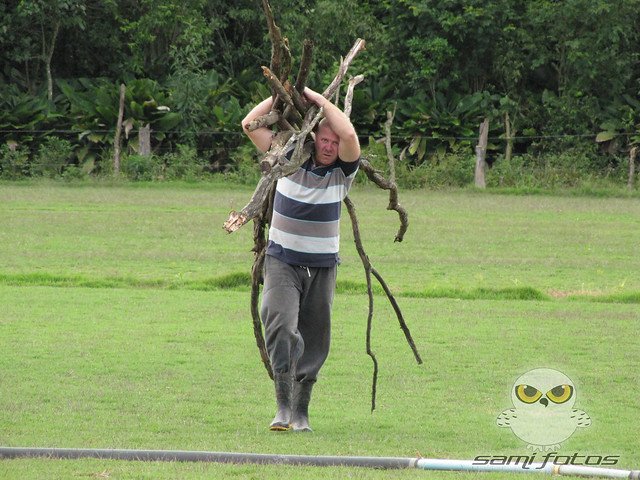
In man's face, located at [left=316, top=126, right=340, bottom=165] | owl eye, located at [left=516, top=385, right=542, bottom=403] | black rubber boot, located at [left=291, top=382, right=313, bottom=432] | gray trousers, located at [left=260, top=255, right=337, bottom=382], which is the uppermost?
man's face, located at [left=316, top=126, right=340, bottom=165]

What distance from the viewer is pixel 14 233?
57.5ft

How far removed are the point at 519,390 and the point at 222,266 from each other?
8.48m

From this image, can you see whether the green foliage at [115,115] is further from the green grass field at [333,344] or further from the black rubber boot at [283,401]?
the black rubber boot at [283,401]

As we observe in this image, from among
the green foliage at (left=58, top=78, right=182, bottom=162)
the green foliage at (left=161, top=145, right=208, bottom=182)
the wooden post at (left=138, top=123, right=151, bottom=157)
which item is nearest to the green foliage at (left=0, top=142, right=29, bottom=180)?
the green foliage at (left=58, top=78, right=182, bottom=162)

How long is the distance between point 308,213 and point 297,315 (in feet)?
1.96

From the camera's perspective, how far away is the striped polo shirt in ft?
19.2

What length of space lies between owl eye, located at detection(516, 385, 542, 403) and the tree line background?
74.8 ft

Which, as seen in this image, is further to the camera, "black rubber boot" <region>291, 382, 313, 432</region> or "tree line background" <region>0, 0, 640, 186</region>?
"tree line background" <region>0, 0, 640, 186</region>

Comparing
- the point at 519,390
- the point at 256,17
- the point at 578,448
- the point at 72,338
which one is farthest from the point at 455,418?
the point at 256,17

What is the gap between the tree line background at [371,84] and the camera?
30641mm

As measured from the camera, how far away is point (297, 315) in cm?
591

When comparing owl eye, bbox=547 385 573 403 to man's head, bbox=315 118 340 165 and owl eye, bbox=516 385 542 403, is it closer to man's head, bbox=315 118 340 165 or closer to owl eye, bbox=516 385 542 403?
owl eye, bbox=516 385 542 403

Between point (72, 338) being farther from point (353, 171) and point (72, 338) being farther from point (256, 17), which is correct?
point (256, 17)

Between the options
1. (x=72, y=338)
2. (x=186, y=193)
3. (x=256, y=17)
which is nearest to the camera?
(x=72, y=338)
